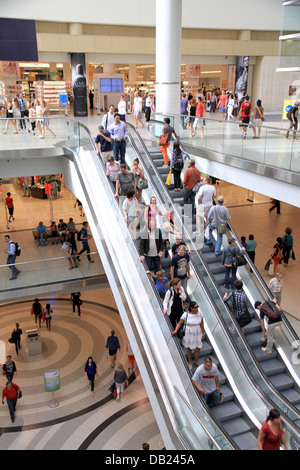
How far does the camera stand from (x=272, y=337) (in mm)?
8000

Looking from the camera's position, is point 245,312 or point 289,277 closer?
Answer: point 245,312

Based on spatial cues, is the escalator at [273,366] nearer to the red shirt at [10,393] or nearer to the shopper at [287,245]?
the red shirt at [10,393]

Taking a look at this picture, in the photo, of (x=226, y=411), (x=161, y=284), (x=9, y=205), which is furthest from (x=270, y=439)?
(x=9, y=205)

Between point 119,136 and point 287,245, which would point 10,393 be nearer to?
point 119,136

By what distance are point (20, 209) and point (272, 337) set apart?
63.4 feet

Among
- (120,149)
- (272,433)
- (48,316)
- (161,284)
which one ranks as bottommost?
(48,316)

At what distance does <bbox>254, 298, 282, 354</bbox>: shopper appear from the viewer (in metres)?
7.70

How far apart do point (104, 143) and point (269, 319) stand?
5.85 meters

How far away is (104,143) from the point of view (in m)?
10.9

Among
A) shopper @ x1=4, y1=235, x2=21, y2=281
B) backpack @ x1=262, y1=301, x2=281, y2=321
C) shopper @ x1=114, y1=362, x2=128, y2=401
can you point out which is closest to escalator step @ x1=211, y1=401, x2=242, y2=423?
backpack @ x1=262, y1=301, x2=281, y2=321

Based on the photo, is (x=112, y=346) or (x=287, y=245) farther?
(x=287, y=245)

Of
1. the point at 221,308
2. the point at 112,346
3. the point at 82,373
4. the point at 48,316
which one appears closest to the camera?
the point at 221,308
